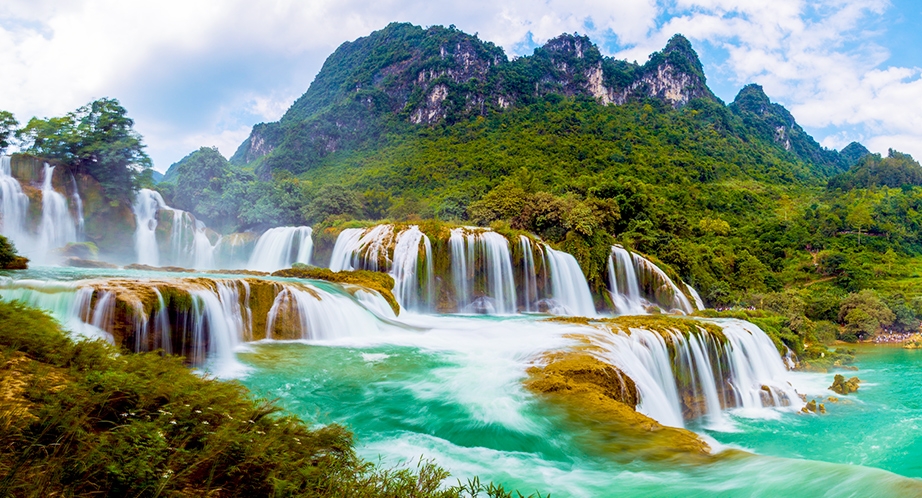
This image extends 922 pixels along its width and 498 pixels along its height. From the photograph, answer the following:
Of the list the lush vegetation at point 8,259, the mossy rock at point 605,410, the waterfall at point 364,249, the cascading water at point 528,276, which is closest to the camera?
the mossy rock at point 605,410

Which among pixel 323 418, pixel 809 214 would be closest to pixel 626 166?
pixel 809 214

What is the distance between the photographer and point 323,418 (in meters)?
6.64

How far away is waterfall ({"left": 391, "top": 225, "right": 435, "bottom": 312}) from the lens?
19.9 meters

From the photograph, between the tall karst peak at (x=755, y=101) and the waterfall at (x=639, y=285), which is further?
the tall karst peak at (x=755, y=101)

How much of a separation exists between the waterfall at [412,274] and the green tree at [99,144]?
17.1 meters

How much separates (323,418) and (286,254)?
20852 mm

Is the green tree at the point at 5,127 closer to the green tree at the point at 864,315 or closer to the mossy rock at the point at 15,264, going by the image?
the mossy rock at the point at 15,264

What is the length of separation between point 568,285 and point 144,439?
69.4ft

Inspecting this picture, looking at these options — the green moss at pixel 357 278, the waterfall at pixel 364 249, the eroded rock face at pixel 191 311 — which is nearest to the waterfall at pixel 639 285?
the waterfall at pixel 364 249

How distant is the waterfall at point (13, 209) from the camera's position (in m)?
21.7

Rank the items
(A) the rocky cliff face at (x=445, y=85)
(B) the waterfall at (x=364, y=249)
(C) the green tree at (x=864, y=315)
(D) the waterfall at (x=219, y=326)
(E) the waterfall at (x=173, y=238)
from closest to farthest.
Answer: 1. (D) the waterfall at (x=219, y=326)
2. (B) the waterfall at (x=364, y=249)
3. (C) the green tree at (x=864, y=315)
4. (E) the waterfall at (x=173, y=238)
5. (A) the rocky cliff face at (x=445, y=85)

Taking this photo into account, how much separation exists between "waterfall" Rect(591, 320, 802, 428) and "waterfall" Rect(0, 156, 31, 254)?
26615 mm

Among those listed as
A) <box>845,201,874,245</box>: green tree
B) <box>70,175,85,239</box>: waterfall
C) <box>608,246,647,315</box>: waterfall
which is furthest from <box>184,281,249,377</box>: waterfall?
<box>845,201,874,245</box>: green tree

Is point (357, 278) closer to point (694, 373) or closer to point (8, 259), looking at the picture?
point (8, 259)
